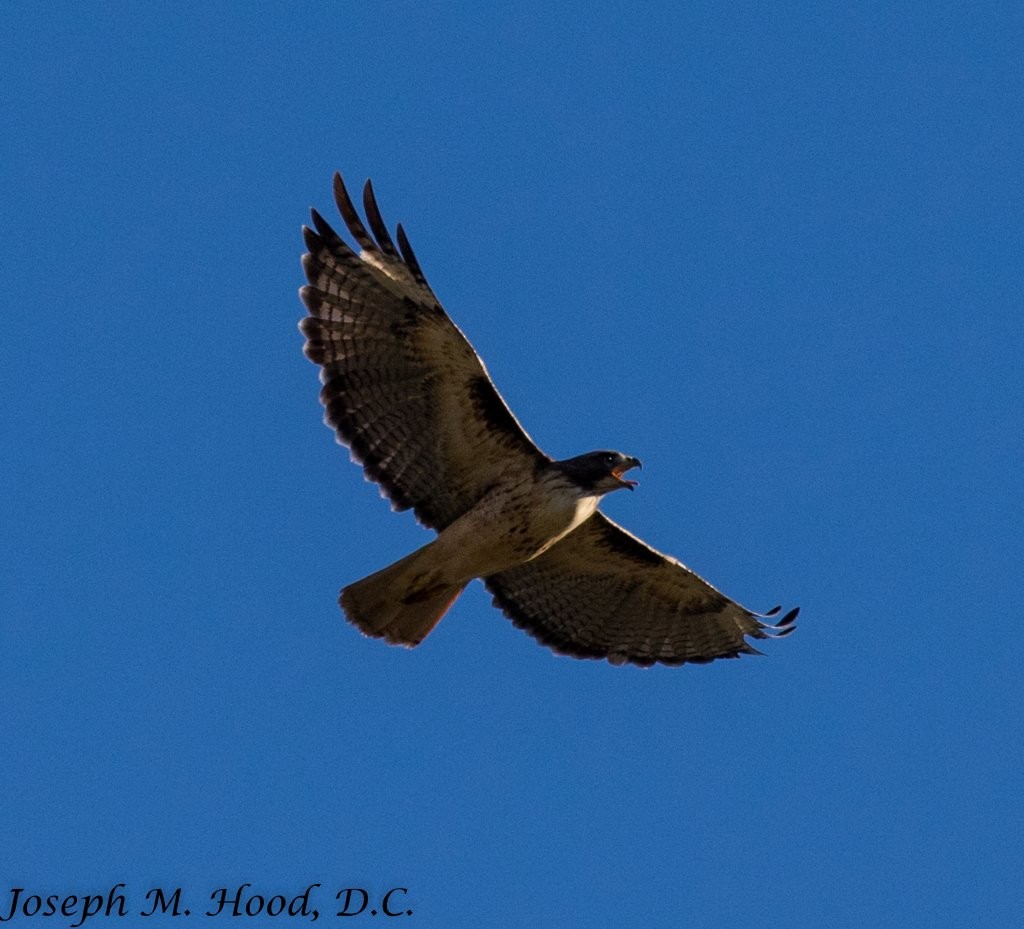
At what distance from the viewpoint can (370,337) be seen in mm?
13359

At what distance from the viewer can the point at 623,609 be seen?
583 inches

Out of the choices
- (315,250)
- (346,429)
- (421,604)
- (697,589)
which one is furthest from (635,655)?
(315,250)

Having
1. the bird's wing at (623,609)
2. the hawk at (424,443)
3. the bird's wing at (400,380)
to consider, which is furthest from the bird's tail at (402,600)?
the bird's wing at (623,609)

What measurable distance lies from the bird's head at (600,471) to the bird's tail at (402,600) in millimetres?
1114

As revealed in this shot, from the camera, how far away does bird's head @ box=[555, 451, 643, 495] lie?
43.6 feet

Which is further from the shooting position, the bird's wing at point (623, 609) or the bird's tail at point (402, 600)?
the bird's wing at point (623, 609)

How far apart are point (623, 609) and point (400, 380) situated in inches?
104

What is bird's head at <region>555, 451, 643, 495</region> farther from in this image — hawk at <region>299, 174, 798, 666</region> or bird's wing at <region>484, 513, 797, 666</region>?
bird's wing at <region>484, 513, 797, 666</region>

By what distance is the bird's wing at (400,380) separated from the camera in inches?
518

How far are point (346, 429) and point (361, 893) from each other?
333cm

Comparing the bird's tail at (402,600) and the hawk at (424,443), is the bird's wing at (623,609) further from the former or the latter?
the bird's tail at (402,600)

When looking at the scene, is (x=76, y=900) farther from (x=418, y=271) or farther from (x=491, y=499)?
(x=418, y=271)

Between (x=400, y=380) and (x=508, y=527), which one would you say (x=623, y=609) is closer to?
(x=508, y=527)

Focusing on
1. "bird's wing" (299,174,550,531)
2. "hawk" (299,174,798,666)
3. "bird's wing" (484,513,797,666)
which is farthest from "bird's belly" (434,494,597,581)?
"bird's wing" (484,513,797,666)
